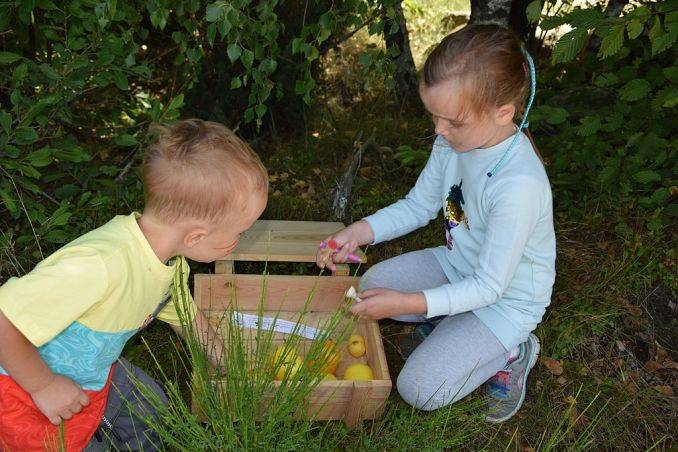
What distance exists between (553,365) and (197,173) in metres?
1.98

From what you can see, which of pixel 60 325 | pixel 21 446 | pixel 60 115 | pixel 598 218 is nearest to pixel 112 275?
pixel 60 325

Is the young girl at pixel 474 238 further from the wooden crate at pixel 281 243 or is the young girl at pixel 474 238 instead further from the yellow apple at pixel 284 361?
the yellow apple at pixel 284 361

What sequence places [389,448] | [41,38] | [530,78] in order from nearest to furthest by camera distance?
[389,448] → [530,78] → [41,38]

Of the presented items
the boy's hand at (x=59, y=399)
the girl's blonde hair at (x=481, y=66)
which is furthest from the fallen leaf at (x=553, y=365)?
the boy's hand at (x=59, y=399)

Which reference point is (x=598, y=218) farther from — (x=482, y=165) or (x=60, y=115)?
(x=60, y=115)

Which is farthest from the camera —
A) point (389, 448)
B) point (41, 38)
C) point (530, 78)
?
point (41, 38)

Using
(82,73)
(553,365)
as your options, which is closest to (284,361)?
(553,365)

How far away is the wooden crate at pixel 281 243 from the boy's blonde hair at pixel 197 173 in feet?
3.15

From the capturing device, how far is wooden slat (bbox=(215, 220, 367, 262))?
119 inches

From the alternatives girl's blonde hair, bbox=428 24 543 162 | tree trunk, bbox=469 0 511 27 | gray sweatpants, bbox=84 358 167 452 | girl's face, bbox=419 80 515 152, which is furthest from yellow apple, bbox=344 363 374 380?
tree trunk, bbox=469 0 511 27

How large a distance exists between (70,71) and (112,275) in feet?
4.95

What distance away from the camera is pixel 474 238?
2.66m

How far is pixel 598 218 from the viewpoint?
3680 millimetres

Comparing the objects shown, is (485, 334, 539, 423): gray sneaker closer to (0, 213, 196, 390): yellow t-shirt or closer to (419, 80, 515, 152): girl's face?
(419, 80, 515, 152): girl's face
